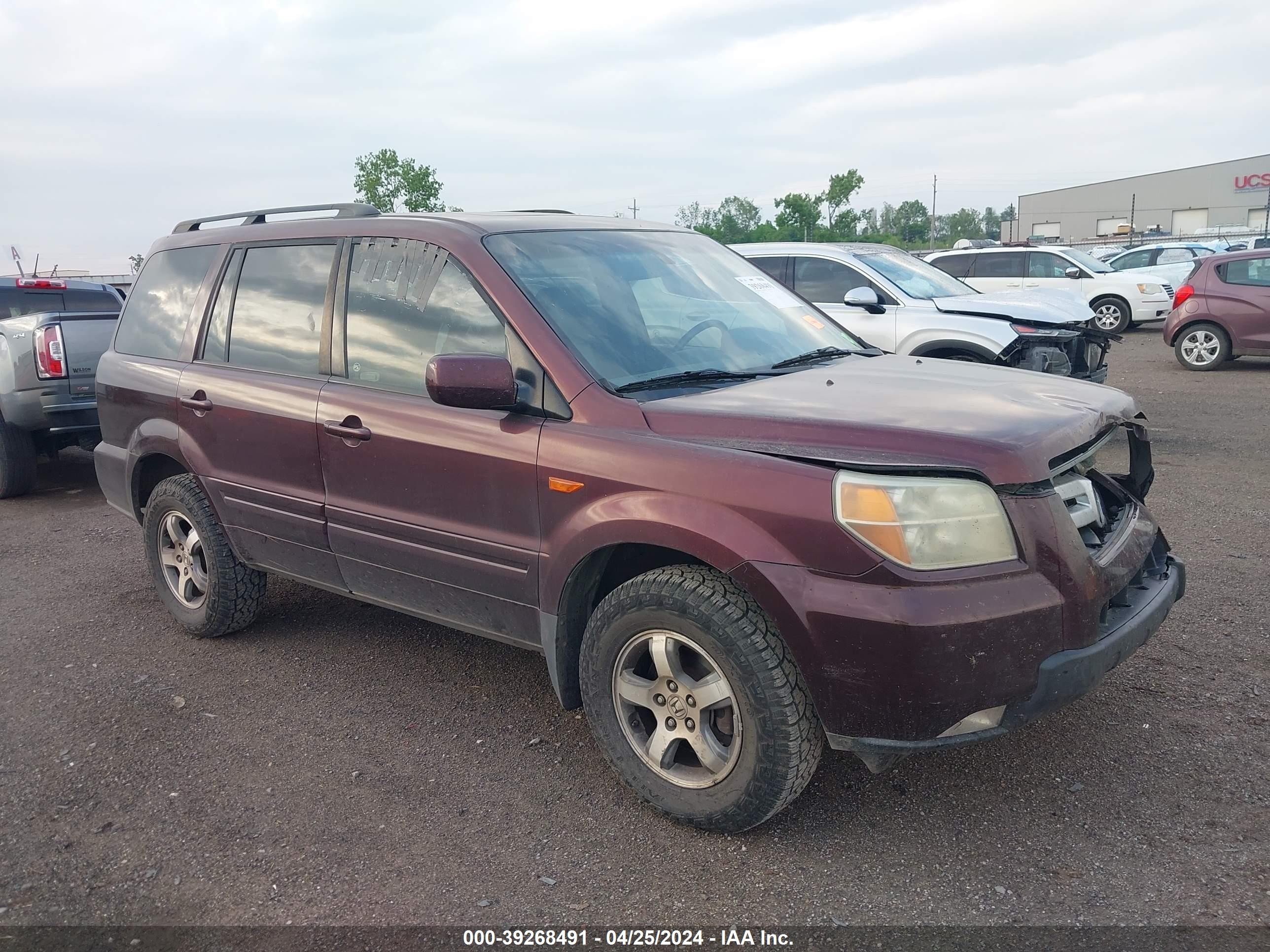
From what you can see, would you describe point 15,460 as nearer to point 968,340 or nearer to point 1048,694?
point 968,340

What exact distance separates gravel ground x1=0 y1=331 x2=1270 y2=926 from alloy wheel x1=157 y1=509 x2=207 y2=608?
24 centimetres

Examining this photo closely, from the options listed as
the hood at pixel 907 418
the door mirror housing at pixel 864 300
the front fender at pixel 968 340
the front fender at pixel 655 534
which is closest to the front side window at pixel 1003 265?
the front fender at pixel 968 340

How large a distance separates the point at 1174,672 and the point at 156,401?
450 centimetres

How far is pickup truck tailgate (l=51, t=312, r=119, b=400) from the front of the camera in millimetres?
7746

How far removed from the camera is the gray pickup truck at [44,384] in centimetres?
772

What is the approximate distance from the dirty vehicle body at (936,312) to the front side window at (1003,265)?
25.8ft

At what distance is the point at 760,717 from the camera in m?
2.78

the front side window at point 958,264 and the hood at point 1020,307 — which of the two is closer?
the hood at point 1020,307

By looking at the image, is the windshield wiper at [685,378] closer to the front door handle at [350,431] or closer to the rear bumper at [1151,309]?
the front door handle at [350,431]

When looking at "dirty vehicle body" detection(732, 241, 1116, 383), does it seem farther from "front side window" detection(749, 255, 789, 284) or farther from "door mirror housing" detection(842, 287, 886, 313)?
"door mirror housing" detection(842, 287, 886, 313)

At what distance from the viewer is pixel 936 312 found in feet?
27.4

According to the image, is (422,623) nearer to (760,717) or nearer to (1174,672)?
(760,717)

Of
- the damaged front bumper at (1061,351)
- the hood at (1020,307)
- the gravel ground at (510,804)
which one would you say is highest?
the hood at (1020,307)

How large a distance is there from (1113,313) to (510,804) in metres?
17.7
